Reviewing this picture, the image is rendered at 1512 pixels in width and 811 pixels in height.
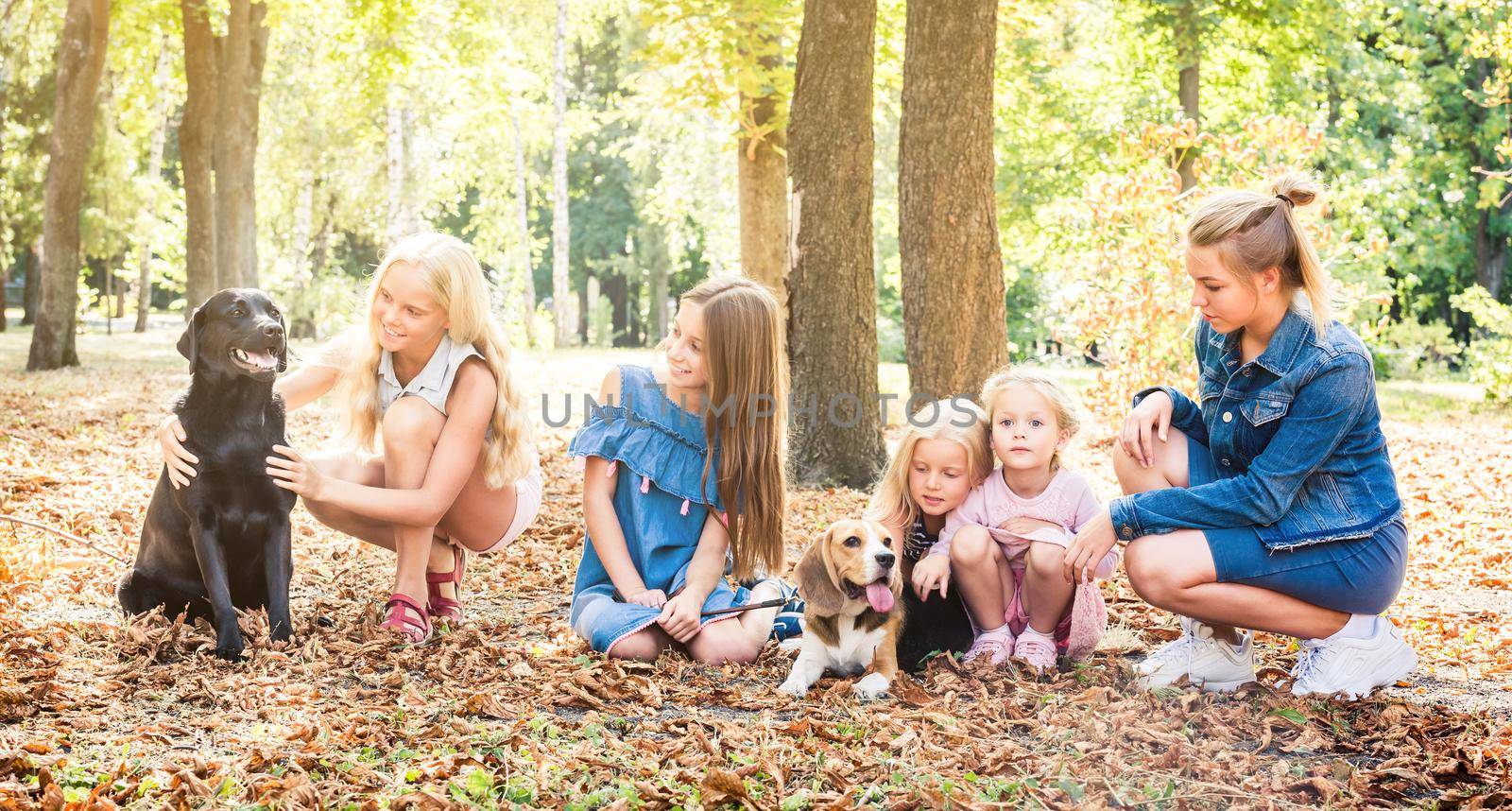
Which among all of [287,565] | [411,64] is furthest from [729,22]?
[287,565]

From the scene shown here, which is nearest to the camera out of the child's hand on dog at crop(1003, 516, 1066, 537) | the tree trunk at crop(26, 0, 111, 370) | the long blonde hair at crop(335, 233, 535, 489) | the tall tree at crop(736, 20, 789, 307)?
the child's hand on dog at crop(1003, 516, 1066, 537)

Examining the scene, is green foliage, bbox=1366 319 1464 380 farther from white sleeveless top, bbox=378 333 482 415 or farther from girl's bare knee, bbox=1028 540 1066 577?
white sleeveless top, bbox=378 333 482 415

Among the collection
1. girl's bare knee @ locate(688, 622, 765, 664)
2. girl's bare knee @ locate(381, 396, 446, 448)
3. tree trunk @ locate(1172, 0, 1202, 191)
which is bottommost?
girl's bare knee @ locate(688, 622, 765, 664)

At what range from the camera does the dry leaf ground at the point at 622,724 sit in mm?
2895

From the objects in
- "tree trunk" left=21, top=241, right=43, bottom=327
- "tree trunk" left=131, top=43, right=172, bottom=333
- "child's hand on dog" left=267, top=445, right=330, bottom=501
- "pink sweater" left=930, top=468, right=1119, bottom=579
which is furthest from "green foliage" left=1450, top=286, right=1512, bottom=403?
"tree trunk" left=21, top=241, right=43, bottom=327

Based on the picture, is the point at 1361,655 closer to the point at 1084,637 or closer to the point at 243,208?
the point at 1084,637

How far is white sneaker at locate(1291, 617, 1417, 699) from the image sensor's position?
3.63 meters

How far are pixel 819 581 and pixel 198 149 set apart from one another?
44.6 feet

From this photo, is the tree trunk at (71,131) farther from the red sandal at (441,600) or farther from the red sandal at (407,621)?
the red sandal at (407,621)

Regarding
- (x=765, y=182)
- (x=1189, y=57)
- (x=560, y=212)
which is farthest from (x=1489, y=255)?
(x=560, y=212)

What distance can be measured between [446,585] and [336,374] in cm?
92

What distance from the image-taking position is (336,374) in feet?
15.1

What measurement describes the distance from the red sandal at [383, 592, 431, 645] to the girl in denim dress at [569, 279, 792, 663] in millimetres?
539

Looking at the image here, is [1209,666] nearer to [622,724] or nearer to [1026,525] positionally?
[1026,525]
